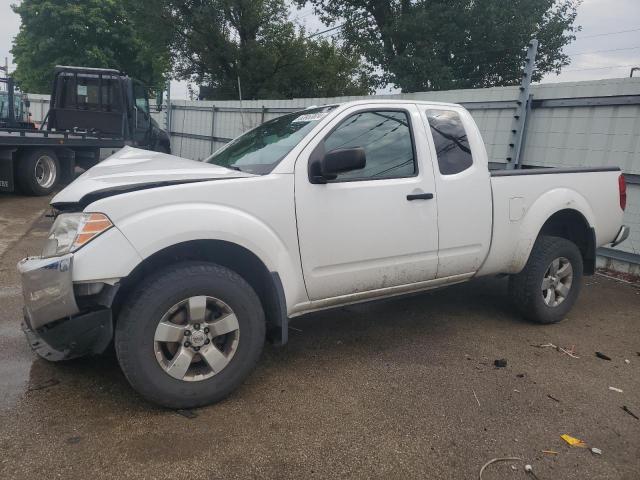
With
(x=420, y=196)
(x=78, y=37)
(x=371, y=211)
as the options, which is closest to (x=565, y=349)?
(x=420, y=196)

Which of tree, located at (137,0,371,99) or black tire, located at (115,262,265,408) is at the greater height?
tree, located at (137,0,371,99)

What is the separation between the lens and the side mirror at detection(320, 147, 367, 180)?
3.04 m

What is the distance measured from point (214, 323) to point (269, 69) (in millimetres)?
25516

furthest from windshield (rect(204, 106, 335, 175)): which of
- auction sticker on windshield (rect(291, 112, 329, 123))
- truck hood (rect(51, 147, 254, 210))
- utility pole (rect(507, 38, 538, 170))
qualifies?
utility pole (rect(507, 38, 538, 170))

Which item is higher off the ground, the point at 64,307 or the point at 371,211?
the point at 371,211

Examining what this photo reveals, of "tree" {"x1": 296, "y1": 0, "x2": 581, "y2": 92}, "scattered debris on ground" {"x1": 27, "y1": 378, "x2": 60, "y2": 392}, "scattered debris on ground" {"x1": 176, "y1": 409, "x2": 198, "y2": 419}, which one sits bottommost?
"scattered debris on ground" {"x1": 27, "y1": 378, "x2": 60, "y2": 392}

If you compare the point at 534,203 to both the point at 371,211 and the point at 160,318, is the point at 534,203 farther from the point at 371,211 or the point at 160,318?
the point at 160,318

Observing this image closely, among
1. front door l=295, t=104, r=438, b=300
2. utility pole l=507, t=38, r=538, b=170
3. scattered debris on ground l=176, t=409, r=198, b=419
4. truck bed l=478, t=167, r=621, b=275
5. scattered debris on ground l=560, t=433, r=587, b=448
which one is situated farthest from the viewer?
utility pole l=507, t=38, r=538, b=170

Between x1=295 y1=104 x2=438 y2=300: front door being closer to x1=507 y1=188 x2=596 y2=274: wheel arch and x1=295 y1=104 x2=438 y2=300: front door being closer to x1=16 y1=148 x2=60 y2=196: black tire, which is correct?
x1=507 y1=188 x2=596 y2=274: wheel arch

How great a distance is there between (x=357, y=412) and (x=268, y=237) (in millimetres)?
1145

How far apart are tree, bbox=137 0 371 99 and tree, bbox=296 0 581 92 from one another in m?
2.78

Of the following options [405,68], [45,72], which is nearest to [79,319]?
[405,68]

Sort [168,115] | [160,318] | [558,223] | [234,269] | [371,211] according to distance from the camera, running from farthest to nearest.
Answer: [168,115] < [558,223] < [371,211] < [234,269] < [160,318]

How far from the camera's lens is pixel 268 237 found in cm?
302
